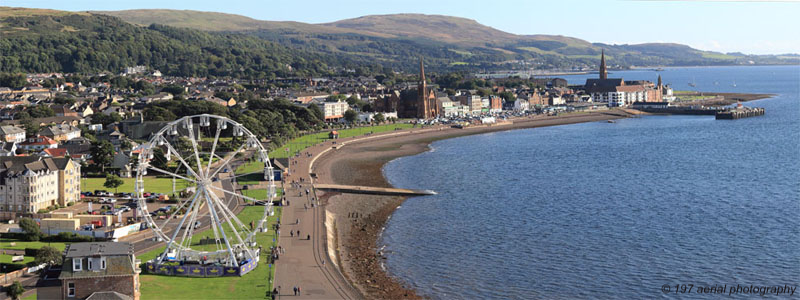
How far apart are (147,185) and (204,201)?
8.72m

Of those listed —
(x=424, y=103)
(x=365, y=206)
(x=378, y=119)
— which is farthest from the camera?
(x=424, y=103)

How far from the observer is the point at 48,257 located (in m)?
34.8

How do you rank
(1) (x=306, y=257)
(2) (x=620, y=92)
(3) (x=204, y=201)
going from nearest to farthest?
1. (1) (x=306, y=257)
2. (3) (x=204, y=201)
3. (2) (x=620, y=92)

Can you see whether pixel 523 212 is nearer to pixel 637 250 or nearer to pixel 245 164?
pixel 637 250

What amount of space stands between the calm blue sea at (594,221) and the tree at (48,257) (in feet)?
45.7

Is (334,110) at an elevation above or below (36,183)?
above

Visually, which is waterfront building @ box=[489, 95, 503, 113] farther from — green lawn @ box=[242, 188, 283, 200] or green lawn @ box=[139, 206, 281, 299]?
green lawn @ box=[139, 206, 281, 299]

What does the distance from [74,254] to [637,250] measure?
2545 cm

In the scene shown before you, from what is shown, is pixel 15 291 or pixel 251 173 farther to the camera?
pixel 251 173

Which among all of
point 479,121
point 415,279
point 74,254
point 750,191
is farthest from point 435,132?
point 74,254

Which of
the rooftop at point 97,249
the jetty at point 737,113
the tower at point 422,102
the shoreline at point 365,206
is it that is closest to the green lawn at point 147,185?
the shoreline at point 365,206

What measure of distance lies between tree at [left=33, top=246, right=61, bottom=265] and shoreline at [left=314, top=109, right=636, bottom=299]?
37.8 feet

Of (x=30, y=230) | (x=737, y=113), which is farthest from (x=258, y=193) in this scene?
(x=737, y=113)

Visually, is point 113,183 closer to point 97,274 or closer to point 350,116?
point 97,274
